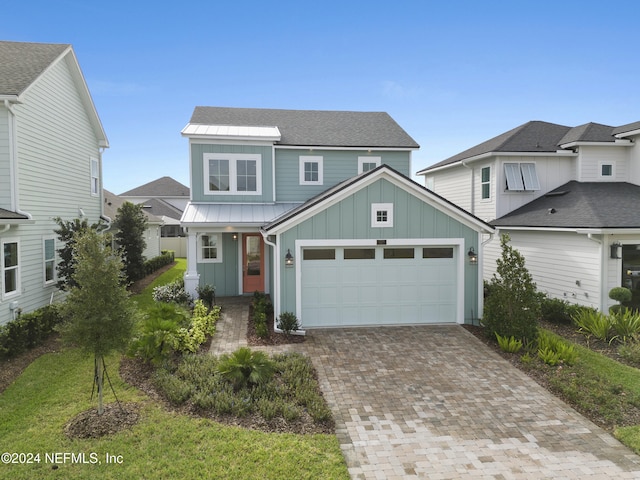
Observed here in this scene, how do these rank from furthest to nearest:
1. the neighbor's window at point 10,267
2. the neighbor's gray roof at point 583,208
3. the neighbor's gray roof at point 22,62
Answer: the neighbor's gray roof at point 583,208 < the neighbor's gray roof at point 22,62 < the neighbor's window at point 10,267

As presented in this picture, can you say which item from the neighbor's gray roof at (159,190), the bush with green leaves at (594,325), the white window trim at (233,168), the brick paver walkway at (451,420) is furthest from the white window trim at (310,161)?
the neighbor's gray roof at (159,190)

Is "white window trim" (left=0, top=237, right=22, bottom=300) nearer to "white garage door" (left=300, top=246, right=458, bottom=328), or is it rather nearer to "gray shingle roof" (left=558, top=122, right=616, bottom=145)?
"white garage door" (left=300, top=246, right=458, bottom=328)

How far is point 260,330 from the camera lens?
10.3m

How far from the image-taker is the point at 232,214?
14336mm

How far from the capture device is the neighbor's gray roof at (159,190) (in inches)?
1735

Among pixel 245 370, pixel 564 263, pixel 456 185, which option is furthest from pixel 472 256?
pixel 456 185

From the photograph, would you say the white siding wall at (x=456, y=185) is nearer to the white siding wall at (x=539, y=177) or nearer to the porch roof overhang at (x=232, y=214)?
the white siding wall at (x=539, y=177)

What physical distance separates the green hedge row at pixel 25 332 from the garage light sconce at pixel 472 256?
35.0 ft

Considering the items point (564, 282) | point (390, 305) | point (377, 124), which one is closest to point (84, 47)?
point (377, 124)

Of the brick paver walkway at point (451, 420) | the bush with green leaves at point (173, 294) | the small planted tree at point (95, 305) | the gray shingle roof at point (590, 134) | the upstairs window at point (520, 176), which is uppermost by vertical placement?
the gray shingle roof at point (590, 134)

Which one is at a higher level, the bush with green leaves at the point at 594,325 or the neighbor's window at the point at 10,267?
the neighbor's window at the point at 10,267

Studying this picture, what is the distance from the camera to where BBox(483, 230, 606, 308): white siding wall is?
40.5 feet

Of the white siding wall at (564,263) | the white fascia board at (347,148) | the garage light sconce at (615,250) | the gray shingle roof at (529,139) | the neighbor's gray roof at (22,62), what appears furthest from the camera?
the gray shingle roof at (529,139)

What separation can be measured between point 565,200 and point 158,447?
15.4m
